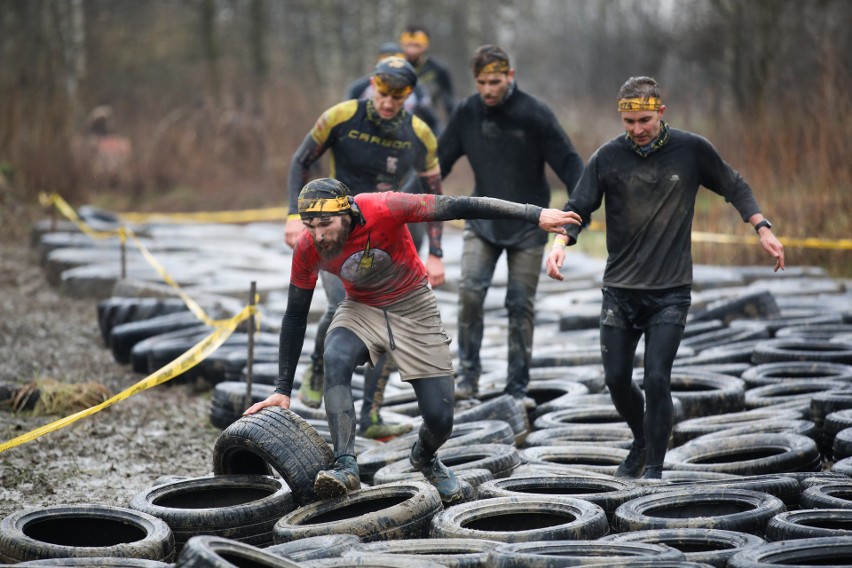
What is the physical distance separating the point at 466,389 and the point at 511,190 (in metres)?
1.47

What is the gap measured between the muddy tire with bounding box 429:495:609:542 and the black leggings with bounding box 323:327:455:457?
1.55 feet

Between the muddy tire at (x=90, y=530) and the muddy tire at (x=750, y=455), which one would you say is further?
the muddy tire at (x=750, y=455)

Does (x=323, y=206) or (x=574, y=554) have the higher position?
(x=323, y=206)

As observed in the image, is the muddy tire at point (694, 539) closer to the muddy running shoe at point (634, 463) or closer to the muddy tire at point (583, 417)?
the muddy running shoe at point (634, 463)

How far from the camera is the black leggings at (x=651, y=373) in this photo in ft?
20.5

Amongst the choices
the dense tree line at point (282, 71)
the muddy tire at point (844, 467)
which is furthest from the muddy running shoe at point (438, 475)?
the dense tree line at point (282, 71)

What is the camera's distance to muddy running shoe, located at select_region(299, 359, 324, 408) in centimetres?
788

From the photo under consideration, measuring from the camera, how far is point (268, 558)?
440cm

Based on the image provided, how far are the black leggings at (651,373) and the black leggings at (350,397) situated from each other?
974 millimetres

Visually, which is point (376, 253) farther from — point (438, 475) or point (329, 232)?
point (438, 475)

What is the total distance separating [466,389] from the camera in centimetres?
855

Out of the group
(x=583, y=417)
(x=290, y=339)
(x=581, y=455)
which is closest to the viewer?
(x=290, y=339)

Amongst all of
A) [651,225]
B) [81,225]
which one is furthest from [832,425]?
[81,225]

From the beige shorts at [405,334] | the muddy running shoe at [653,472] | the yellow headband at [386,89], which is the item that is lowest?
the muddy running shoe at [653,472]
